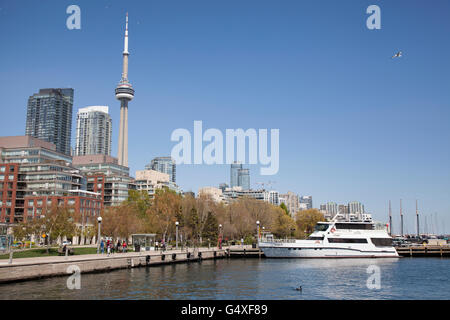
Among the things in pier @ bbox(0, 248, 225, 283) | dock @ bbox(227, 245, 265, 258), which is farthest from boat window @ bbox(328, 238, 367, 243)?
pier @ bbox(0, 248, 225, 283)

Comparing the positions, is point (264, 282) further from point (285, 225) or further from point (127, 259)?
point (285, 225)

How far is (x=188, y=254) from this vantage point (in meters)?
59.9

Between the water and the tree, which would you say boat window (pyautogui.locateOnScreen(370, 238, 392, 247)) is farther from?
the tree

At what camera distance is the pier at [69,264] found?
3134cm

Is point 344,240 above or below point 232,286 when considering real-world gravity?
above

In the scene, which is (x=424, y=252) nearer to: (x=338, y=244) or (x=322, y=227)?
(x=338, y=244)

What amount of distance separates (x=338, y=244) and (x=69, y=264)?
151 ft

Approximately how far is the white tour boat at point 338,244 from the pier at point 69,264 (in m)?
17.0

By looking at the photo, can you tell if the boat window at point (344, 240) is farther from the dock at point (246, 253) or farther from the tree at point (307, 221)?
the tree at point (307, 221)

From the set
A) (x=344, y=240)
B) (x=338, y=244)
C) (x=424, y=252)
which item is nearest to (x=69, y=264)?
(x=338, y=244)

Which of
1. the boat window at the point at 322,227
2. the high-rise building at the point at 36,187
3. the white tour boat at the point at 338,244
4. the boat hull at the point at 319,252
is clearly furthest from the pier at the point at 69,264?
the high-rise building at the point at 36,187

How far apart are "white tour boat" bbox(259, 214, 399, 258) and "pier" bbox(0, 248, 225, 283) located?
17040 mm

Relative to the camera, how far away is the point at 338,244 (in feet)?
224

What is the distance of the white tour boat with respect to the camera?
6800 centimetres
